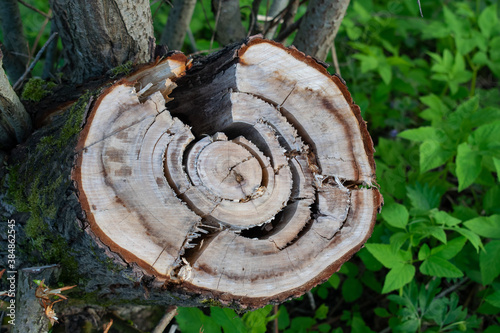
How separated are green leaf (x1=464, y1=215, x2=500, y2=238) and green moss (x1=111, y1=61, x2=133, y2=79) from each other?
1833mm

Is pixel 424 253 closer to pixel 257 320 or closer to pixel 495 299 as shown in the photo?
pixel 495 299

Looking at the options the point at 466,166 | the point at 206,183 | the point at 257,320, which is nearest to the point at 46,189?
the point at 206,183

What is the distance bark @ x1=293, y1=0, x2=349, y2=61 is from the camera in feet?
7.19

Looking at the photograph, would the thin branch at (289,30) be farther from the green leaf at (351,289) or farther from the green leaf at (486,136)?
→ the green leaf at (351,289)

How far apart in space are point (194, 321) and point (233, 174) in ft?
2.59

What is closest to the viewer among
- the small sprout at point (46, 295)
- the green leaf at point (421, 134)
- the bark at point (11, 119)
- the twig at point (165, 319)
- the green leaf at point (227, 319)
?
the small sprout at point (46, 295)

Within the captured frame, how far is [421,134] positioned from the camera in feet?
7.33

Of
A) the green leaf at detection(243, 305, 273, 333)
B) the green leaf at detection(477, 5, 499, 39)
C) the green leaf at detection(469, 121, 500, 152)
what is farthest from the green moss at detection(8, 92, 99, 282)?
the green leaf at detection(477, 5, 499, 39)

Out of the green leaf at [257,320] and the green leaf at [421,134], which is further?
the green leaf at [421,134]

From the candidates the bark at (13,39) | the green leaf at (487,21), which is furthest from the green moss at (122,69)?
the green leaf at (487,21)

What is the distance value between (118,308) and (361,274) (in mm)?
1527

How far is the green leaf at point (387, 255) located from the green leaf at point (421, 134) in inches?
26.3

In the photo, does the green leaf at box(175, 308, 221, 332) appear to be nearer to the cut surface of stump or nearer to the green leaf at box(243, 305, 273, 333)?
the green leaf at box(243, 305, 273, 333)

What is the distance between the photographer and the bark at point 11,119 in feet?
4.82
